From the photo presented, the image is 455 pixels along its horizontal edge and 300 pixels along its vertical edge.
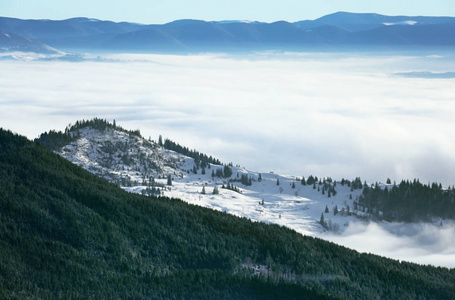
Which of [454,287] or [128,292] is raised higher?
[128,292]

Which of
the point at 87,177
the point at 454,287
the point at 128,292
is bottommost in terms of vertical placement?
the point at 454,287

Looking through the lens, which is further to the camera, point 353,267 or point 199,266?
point 353,267

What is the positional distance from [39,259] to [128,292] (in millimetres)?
12017

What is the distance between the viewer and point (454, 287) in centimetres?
9844

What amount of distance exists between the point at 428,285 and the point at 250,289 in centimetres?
3510

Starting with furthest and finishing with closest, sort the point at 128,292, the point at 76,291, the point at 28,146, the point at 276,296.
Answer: the point at 28,146, the point at 276,296, the point at 128,292, the point at 76,291

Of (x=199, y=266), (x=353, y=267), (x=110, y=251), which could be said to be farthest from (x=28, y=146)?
(x=353, y=267)

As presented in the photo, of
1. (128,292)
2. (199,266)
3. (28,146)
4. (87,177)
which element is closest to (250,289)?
(199,266)

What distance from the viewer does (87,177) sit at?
4331 inches

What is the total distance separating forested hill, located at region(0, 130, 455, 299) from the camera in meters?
71.9

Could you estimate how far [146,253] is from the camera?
85.6 meters

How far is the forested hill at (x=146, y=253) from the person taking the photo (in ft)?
236

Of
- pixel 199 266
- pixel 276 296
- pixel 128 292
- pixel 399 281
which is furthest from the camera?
pixel 399 281

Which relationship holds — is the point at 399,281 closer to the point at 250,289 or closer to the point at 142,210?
the point at 250,289
